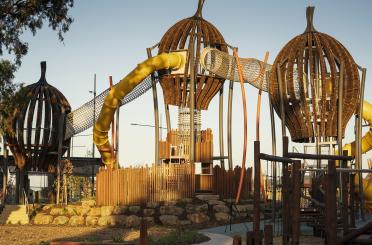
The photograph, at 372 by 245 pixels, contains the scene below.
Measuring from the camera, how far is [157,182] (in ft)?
93.8

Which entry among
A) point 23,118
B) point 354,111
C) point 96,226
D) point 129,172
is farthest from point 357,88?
point 23,118

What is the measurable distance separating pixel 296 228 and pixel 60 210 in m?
20.5

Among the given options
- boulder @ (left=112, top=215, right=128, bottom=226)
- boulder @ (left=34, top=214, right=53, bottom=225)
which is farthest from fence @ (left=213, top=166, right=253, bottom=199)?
boulder @ (left=34, top=214, right=53, bottom=225)

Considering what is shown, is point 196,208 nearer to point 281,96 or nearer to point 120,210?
point 120,210

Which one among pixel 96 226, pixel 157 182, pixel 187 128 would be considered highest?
pixel 187 128

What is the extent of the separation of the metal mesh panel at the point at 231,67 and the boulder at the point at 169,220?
890cm

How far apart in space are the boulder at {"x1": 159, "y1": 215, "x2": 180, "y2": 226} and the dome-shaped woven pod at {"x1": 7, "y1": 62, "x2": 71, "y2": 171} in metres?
16.1

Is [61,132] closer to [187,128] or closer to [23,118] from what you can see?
[23,118]

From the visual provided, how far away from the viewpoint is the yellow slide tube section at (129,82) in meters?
32.1

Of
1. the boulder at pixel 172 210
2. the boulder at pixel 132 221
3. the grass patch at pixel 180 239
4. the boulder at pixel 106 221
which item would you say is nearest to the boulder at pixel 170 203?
the boulder at pixel 172 210

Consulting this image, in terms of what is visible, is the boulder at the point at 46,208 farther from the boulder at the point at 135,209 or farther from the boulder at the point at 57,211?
the boulder at the point at 135,209

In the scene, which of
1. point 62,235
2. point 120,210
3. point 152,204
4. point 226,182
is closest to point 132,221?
point 152,204

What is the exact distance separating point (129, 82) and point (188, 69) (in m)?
3.42

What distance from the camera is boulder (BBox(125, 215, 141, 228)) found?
2636 cm
